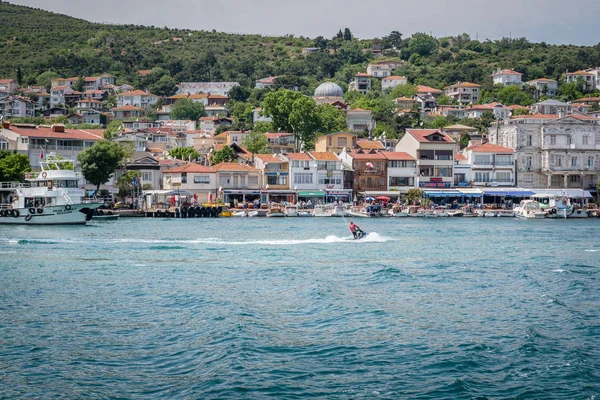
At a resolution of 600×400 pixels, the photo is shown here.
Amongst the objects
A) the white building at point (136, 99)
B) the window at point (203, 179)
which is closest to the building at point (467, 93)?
the white building at point (136, 99)

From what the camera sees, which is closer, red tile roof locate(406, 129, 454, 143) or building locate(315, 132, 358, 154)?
red tile roof locate(406, 129, 454, 143)

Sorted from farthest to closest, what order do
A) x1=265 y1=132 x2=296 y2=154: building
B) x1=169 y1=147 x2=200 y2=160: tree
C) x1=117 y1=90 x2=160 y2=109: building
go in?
x1=117 y1=90 x2=160 y2=109: building → x1=265 y1=132 x2=296 y2=154: building → x1=169 y1=147 x2=200 y2=160: tree

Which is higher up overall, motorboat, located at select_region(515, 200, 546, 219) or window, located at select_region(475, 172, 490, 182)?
window, located at select_region(475, 172, 490, 182)

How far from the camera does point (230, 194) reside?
78750 mm

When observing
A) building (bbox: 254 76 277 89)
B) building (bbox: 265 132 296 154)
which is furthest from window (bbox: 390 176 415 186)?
building (bbox: 254 76 277 89)

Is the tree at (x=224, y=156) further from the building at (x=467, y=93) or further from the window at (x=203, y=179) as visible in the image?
the building at (x=467, y=93)

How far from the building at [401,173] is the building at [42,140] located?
3027 centimetres

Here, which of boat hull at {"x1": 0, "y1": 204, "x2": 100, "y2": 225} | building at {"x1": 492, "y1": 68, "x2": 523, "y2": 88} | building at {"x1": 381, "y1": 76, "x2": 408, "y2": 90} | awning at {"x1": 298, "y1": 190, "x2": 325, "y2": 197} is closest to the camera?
boat hull at {"x1": 0, "y1": 204, "x2": 100, "y2": 225}

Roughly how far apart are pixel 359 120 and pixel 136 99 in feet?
183

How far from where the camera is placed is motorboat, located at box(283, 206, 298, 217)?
7356cm

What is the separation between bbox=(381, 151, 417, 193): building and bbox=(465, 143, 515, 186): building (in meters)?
6.60

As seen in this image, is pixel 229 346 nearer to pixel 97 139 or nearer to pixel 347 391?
pixel 347 391

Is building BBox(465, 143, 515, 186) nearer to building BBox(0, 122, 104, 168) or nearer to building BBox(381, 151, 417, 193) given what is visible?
building BBox(381, 151, 417, 193)

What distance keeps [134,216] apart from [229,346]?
176ft
